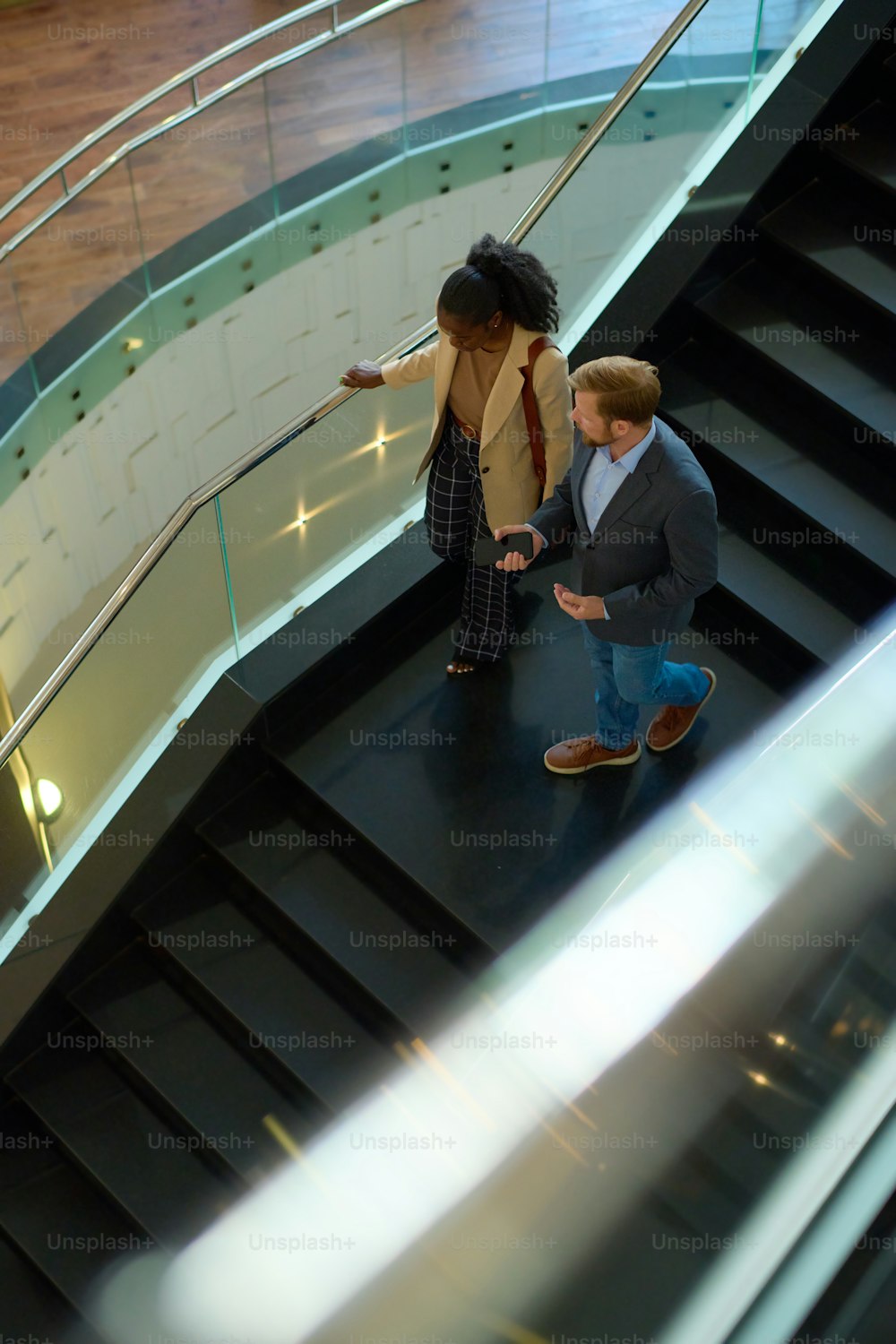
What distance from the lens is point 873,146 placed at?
4.89 metres

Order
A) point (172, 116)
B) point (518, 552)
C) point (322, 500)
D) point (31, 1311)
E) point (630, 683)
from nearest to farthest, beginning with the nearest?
point (518, 552)
point (630, 683)
point (31, 1311)
point (322, 500)
point (172, 116)

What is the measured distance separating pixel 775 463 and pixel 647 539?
139 cm

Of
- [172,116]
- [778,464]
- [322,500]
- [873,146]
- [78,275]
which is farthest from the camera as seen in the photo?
[78,275]

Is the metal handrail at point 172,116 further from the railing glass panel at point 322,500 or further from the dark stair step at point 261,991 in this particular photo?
the dark stair step at point 261,991

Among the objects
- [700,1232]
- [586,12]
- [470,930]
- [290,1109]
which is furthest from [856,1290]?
[586,12]

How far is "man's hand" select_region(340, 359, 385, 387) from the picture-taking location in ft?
12.9

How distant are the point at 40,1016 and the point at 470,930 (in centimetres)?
146

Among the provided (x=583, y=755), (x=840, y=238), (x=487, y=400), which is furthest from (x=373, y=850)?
(x=840, y=238)

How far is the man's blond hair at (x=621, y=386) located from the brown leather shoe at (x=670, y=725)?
125 centimetres

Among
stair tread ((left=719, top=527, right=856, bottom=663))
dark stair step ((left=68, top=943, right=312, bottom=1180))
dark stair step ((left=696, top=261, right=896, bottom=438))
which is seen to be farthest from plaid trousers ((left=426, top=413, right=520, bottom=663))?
dark stair step ((left=68, top=943, right=312, bottom=1180))

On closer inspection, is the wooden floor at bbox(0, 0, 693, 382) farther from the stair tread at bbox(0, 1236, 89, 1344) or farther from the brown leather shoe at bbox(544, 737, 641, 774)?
the stair tread at bbox(0, 1236, 89, 1344)

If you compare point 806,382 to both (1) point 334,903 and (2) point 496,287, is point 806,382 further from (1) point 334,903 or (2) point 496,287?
(1) point 334,903

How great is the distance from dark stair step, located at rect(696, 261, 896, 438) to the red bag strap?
1.33 meters

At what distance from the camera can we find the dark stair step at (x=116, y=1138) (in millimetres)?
4113
